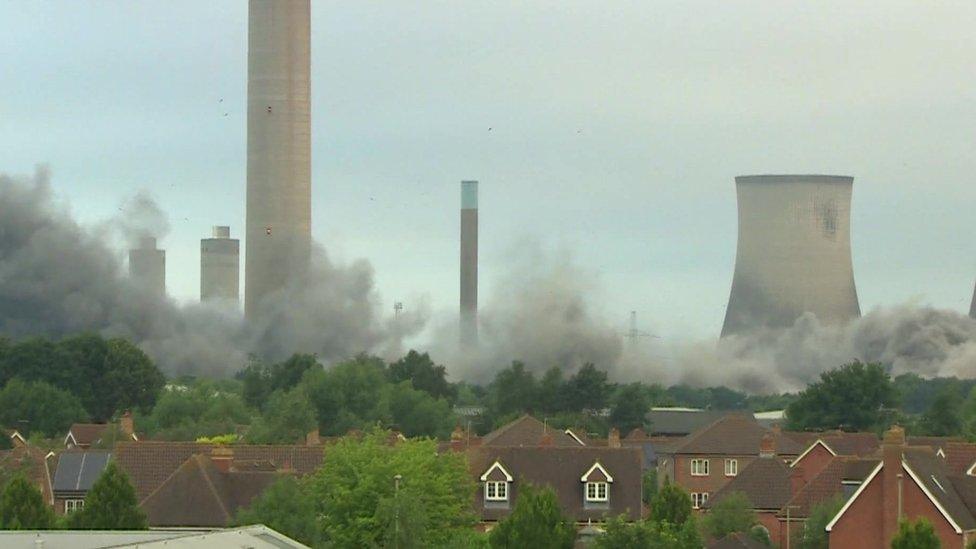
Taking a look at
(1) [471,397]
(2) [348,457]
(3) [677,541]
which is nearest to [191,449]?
(2) [348,457]

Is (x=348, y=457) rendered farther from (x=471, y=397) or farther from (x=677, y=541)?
(x=471, y=397)

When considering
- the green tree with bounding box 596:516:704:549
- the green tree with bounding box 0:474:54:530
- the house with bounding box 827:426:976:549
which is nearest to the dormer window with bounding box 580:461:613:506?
the house with bounding box 827:426:976:549

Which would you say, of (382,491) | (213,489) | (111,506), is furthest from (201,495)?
(111,506)

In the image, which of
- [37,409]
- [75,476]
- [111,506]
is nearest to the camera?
[111,506]

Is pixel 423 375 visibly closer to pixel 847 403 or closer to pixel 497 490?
pixel 847 403

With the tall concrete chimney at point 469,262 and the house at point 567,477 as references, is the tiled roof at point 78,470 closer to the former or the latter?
the house at point 567,477

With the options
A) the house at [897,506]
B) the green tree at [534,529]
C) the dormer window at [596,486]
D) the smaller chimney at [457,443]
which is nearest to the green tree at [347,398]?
the smaller chimney at [457,443]

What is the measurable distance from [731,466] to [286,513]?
102ft

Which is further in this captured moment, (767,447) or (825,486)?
(767,447)

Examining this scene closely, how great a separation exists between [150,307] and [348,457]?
3418 inches

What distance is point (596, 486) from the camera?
54375 mm

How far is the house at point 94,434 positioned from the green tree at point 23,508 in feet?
93.3

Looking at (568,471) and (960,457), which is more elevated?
(960,457)

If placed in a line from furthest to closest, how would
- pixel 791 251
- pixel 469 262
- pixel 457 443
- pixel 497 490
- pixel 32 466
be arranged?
pixel 469 262
pixel 791 251
pixel 457 443
pixel 32 466
pixel 497 490
